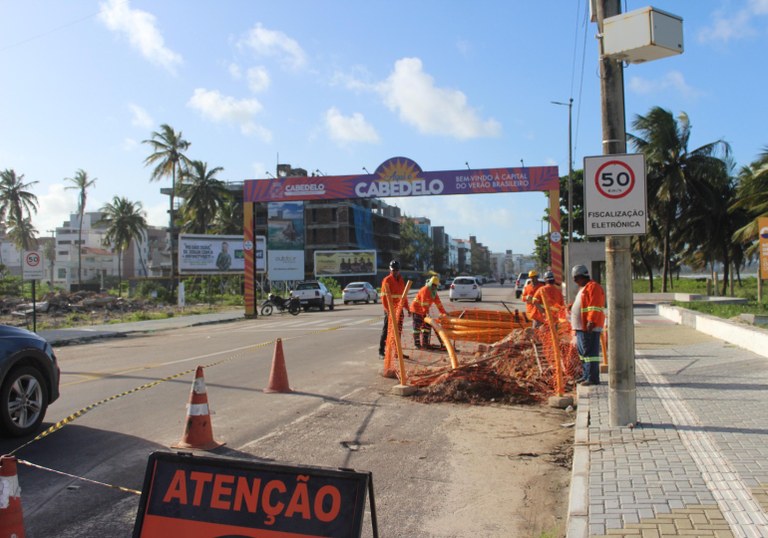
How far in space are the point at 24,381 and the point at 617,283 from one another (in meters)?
6.14

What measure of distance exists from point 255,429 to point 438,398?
2739 mm

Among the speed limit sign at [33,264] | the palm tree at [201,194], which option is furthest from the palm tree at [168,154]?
the speed limit sign at [33,264]

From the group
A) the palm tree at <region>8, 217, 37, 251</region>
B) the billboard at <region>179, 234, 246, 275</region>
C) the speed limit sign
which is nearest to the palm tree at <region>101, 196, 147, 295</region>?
the palm tree at <region>8, 217, 37, 251</region>

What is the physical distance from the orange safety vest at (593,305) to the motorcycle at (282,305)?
24.8 meters

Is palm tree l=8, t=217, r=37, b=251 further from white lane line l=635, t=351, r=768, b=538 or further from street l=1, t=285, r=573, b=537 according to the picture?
→ white lane line l=635, t=351, r=768, b=538

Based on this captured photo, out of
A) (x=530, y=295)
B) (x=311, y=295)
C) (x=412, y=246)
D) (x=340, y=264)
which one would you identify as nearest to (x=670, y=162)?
(x=311, y=295)

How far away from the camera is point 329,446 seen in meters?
6.54

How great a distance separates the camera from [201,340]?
61.0ft

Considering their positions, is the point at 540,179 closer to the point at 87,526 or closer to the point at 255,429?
the point at 255,429

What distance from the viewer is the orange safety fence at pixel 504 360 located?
29.8 ft

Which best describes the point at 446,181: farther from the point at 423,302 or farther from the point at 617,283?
the point at 617,283

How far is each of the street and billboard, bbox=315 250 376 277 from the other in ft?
201

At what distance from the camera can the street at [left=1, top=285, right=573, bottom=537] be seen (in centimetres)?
477

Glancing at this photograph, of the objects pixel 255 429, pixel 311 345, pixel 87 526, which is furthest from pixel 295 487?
pixel 311 345
